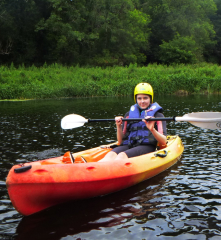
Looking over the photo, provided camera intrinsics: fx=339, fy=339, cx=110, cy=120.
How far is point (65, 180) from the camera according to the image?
3656 mm

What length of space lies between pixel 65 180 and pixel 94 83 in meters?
17.2

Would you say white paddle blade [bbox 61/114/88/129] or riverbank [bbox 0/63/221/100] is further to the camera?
riverbank [bbox 0/63/221/100]

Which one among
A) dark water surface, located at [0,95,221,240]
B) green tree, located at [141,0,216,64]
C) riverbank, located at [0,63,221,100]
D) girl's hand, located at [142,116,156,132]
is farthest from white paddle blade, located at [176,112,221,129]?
green tree, located at [141,0,216,64]

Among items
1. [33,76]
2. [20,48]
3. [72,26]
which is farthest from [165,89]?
[20,48]

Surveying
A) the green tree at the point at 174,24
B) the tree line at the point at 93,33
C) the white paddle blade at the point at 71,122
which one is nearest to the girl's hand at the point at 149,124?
the white paddle blade at the point at 71,122

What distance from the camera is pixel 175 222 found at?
3420 mm

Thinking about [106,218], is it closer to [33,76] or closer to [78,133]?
[78,133]

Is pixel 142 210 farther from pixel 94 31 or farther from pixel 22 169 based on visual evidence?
pixel 94 31

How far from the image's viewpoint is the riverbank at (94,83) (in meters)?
19.0

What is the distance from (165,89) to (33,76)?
826 cm

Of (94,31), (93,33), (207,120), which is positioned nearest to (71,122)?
(207,120)

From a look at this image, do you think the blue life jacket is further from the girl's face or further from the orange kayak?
the orange kayak

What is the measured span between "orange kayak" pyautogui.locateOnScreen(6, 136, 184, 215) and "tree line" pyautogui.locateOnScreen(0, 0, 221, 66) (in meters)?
24.6

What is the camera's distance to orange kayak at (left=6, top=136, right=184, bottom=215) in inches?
138
